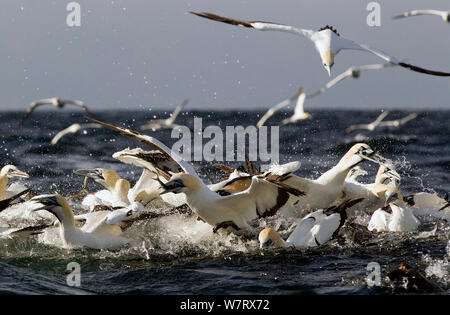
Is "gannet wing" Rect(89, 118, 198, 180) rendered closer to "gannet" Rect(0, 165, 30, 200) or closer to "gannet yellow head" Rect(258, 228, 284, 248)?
"gannet yellow head" Rect(258, 228, 284, 248)

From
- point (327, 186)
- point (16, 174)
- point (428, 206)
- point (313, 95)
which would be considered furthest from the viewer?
point (16, 174)

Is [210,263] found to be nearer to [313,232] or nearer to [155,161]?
[313,232]

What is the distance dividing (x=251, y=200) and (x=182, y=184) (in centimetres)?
93

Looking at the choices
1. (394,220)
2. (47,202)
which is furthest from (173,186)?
(394,220)

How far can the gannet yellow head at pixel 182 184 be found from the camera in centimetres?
915

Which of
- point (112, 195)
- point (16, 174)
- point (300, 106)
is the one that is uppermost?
point (300, 106)

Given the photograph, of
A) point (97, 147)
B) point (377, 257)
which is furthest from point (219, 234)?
point (97, 147)

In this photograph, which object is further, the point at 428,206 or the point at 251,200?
the point at 428,206

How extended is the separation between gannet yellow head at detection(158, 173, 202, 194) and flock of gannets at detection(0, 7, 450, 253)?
0.5 inches

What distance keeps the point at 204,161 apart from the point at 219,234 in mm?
11062

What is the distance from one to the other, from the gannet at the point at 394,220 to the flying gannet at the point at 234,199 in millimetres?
1546

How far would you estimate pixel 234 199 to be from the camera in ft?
31.3

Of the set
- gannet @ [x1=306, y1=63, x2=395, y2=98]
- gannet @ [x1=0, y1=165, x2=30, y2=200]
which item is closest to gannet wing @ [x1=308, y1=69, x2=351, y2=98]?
gannet @ [x1=306, y1=63, x2=395, y2=98]

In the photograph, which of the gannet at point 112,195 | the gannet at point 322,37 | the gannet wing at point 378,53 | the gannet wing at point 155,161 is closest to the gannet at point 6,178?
the gannet at point 112,195
